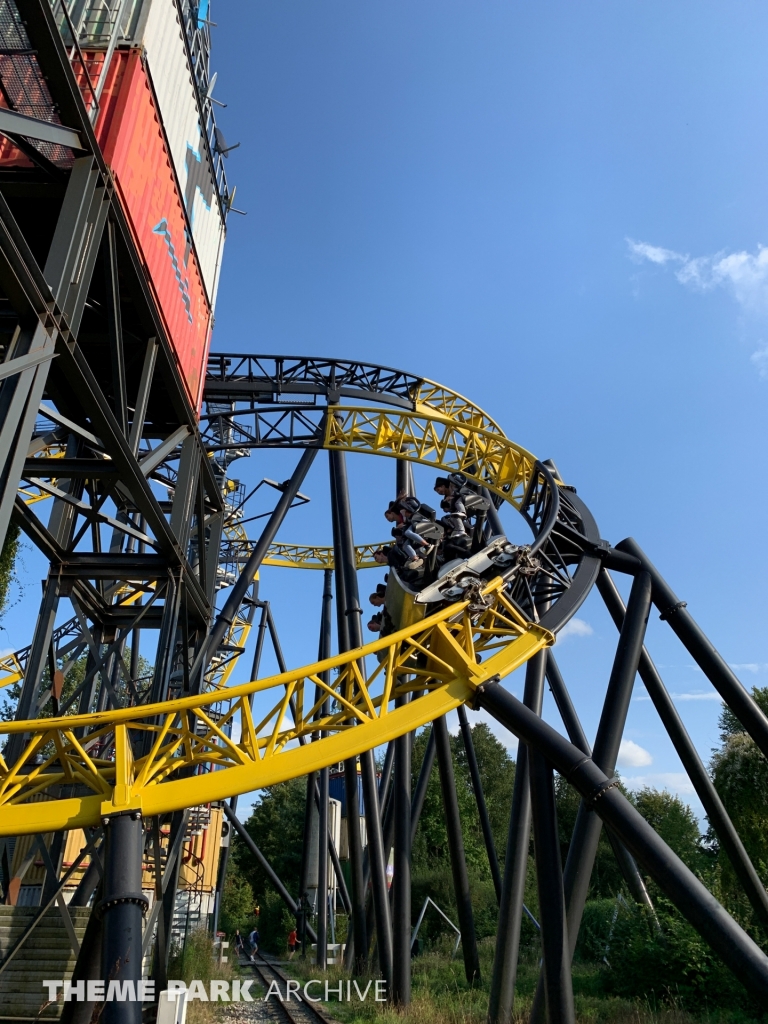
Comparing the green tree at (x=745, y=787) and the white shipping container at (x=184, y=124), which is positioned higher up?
the white shipping container at (x=184, y=124)

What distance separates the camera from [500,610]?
7934 millimetres

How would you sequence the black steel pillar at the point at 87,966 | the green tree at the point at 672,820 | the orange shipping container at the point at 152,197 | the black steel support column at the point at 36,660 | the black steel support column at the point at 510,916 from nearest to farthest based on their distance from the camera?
the black steel pillar at the point at 87,966
the black steel support column at the point at 510,916
the orange shipping container at the point at 152,197
the black steel support column at the point at 36,660
the green tree at the point at 672,820

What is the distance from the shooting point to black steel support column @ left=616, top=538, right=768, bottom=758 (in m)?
8.04

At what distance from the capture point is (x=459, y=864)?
11.3 meters

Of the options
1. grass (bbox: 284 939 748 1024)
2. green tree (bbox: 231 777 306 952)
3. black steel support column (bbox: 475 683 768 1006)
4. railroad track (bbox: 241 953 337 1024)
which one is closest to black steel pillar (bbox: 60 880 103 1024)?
black steel support column (bbox: 475 683 768 1006)

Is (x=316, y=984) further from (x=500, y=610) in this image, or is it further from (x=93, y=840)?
(x=500, y=610)

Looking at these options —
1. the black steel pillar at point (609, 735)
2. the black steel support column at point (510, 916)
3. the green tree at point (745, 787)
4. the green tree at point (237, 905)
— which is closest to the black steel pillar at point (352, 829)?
the black steel support column at point (510, 916)

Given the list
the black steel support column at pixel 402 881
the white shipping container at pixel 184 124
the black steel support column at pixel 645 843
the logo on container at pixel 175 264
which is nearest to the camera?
the black steel support column at pixel 645 843

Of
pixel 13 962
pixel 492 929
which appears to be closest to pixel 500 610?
pixel 13 962

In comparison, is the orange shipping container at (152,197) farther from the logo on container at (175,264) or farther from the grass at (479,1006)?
the grass at (479,1006)

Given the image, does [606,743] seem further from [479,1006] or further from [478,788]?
[478,788]

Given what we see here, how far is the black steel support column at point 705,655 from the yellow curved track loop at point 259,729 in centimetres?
219

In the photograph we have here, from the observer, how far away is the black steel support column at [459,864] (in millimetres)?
11094

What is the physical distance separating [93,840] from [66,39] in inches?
342
